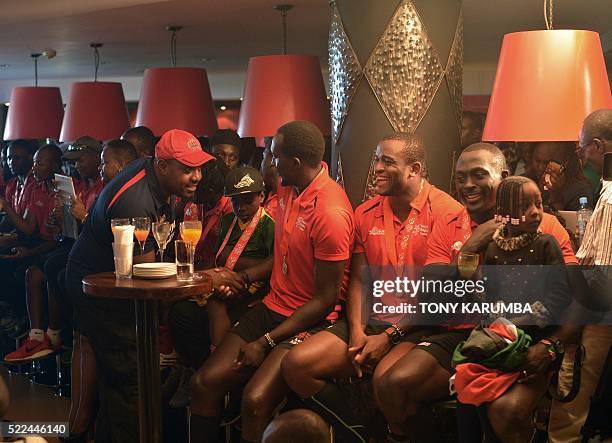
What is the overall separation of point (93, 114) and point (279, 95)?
7.10 feet

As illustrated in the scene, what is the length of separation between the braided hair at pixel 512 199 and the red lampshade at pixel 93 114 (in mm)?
4160

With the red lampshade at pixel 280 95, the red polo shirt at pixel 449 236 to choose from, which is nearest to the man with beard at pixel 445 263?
the red polo shirt at pixel 449 236

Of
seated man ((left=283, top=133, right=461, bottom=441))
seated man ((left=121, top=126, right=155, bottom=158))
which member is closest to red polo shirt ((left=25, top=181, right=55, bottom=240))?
seated man ((left=121, top=126, right=155, bottom=158))

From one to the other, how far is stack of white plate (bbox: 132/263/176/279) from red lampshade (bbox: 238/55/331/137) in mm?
1752

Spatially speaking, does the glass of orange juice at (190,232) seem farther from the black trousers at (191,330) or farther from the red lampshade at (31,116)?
the red lampshade at (31,116)

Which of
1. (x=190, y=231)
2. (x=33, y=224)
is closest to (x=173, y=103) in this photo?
(x=33, y=224)

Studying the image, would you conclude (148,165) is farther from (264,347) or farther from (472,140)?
(472,140)

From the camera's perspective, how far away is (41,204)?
225 inches

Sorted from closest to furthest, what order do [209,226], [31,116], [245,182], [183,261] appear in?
[183,261] < [245,182] < [209,226] < [31,116]

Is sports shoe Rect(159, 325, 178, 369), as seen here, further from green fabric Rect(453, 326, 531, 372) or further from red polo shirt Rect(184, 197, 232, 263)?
green fabric Rect(453, 326, 531, 372)

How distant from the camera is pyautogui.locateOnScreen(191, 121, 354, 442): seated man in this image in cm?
320

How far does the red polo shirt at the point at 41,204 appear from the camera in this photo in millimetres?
5625

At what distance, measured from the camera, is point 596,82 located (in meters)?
3.61

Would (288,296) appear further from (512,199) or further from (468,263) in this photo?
(512,199)
